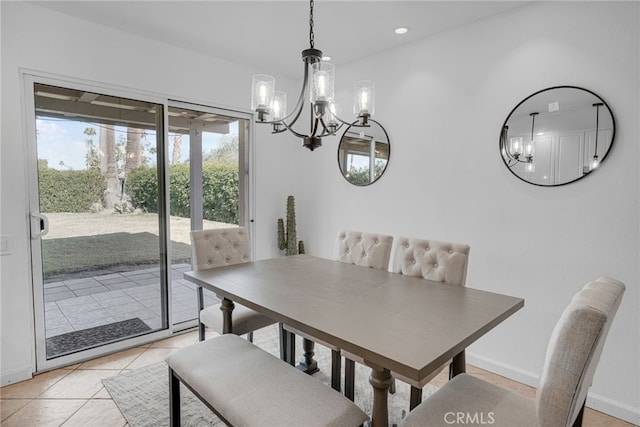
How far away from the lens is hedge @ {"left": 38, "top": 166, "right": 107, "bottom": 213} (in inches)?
103

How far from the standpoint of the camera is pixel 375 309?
1.61m

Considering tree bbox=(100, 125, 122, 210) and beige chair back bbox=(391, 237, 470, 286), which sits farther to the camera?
tree bbox=(100, 125, 122, 210)

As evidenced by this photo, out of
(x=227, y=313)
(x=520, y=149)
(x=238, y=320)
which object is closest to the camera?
(x=227, y=313)

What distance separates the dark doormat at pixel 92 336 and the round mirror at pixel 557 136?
3.40m

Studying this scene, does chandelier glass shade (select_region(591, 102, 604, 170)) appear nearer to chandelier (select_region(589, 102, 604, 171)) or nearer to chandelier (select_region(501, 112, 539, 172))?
chandelier (select_region(589, 102, 604, 171))

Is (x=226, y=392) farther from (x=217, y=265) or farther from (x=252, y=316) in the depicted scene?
(x=217, y=265)

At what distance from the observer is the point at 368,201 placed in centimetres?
353

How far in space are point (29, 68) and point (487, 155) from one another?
3422mm

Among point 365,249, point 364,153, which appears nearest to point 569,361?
point 365,249

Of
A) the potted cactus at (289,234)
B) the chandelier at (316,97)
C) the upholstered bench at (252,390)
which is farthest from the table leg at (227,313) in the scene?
the potted cactus at (289,234)

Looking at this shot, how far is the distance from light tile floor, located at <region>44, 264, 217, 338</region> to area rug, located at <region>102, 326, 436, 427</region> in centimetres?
63

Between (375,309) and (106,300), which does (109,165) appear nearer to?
(106,300)

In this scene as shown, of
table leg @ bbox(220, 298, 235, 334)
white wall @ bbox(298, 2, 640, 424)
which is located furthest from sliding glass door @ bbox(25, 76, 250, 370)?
white wall @ bbox(298, 2, 640, 424)

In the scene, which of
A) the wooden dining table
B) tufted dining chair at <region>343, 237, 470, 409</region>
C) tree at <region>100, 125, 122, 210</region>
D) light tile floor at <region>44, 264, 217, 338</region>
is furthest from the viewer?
tree at <region>100, 125, 122, 210</region>
